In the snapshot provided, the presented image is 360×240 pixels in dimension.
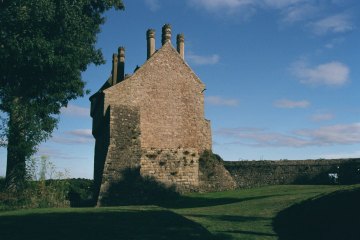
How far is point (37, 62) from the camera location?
22.9 metres

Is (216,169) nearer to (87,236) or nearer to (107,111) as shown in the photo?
(107,111)

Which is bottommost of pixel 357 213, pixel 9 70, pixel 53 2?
pixel 357 213

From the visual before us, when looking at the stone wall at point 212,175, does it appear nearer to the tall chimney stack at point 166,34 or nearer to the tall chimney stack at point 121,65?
the tall chimney stack at point 166,34

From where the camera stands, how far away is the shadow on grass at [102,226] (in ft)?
37.3

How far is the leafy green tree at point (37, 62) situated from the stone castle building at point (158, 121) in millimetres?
3608

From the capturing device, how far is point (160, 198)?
2734 cm

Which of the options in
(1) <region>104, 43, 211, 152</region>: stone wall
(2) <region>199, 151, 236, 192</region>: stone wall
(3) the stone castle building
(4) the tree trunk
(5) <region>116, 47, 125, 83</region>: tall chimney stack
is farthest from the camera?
(5) <region>116, 47, 125, 83</region>: tall chimney stack

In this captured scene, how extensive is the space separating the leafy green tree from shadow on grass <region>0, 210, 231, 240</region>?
909cm

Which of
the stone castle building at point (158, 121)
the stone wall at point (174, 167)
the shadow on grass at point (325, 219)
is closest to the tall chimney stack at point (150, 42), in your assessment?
the stone castle building at point (158, 121)

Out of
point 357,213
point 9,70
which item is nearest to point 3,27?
point 9,70

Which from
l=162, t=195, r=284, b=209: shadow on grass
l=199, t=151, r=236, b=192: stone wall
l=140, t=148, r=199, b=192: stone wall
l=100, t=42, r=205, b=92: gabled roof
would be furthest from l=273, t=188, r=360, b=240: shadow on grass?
l=100, t=42, r=205, b=92: gabled roof

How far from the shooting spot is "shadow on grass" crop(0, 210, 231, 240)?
1137cm

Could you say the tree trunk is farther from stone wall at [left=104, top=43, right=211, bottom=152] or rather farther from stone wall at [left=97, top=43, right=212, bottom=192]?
stone wall at [left=104, top=43, right=211, bottom=152]

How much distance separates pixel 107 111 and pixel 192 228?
1722cm
